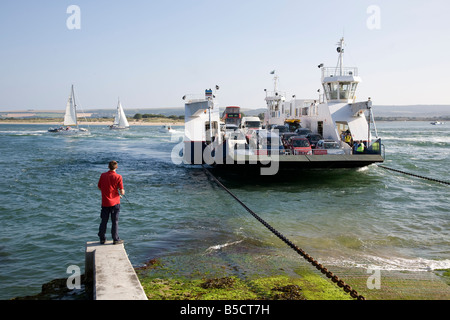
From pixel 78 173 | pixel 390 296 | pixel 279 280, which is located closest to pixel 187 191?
pixel 78 173

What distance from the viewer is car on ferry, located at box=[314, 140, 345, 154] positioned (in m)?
20.5

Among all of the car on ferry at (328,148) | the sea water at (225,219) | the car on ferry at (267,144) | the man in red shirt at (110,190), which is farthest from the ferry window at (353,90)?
the man in red shirt at (110,190)

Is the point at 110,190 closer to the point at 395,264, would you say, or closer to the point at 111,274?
the point at 111,274

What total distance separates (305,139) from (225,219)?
9.65 metres

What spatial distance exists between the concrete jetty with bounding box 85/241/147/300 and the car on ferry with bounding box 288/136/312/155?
566 inches

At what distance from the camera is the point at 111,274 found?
6359 mm

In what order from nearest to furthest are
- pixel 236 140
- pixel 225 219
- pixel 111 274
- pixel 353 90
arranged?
pixel 111 274
pixel 225 219
pixel 236 140
pixel 353 90

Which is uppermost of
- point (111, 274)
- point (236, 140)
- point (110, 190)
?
point (236, 140)

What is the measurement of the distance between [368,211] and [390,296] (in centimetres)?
803

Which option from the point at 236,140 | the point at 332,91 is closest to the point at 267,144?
the point at 236,140

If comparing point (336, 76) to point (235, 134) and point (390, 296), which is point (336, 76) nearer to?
point (235, 134)

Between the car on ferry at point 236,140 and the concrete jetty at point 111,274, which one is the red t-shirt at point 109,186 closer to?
the concrete jetty at point 111,274

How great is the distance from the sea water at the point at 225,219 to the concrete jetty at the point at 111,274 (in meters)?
1.41

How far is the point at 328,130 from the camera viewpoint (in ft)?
78.8
